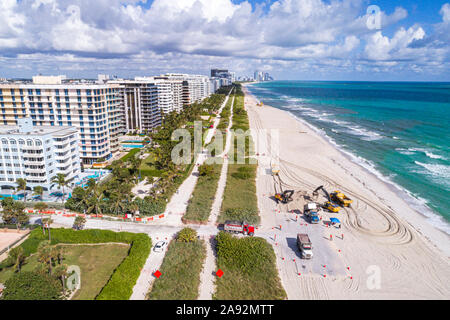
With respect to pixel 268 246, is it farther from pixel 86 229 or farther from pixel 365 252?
pixel 86 229

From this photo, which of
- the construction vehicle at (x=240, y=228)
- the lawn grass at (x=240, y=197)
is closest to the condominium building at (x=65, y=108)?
the lawn grass at (x=240, y=197)

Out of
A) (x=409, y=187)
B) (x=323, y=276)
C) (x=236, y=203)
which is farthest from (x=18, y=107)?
(x=409, y=187)

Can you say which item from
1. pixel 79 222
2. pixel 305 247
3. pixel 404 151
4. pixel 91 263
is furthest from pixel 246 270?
pixel 404 151

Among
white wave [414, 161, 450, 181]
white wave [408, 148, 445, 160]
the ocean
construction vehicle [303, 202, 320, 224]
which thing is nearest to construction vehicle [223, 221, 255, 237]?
construction vehicle [303, 202, 320, 224]

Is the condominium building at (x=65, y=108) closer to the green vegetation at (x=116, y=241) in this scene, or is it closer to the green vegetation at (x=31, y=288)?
the green vegetation at (x=116, y=241)

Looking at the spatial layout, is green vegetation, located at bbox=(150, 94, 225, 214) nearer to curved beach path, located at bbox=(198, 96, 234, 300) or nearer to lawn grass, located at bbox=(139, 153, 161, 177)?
lawn grass, located at bbox=(139, 153, 161, 177)

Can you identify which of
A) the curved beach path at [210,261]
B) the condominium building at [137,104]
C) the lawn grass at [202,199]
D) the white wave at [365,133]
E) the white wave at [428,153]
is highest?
the condominium building at [137,104]
